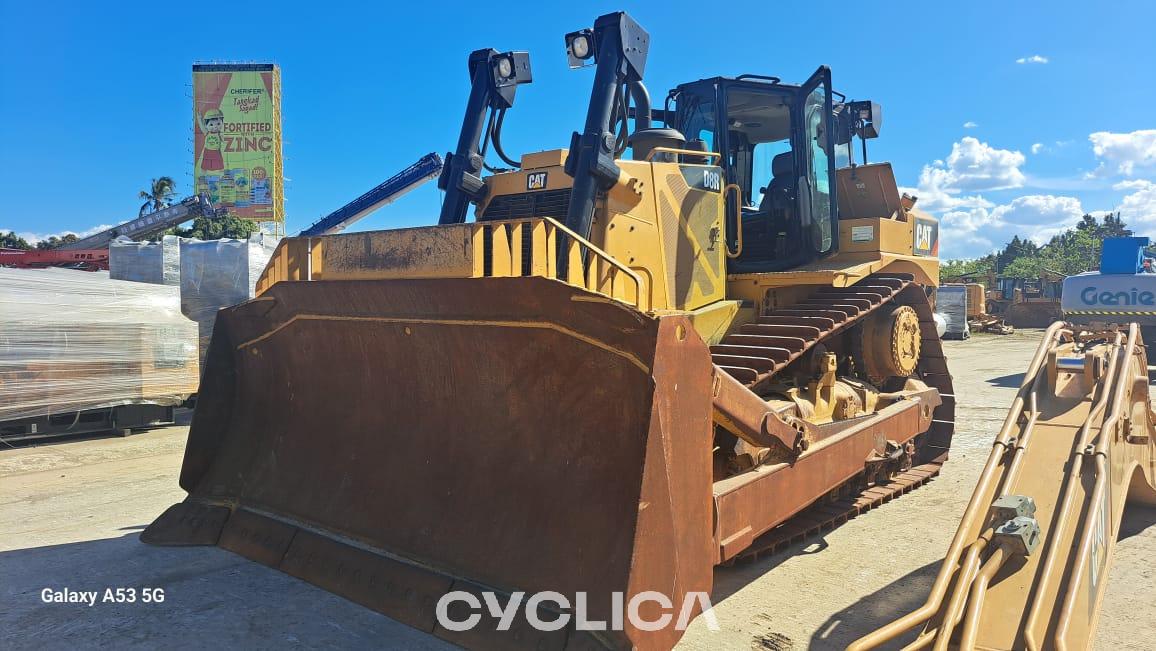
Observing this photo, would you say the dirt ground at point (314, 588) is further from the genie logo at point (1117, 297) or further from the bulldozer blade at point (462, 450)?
the genie logo at point (1117, 297)

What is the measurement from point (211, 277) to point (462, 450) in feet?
31.3

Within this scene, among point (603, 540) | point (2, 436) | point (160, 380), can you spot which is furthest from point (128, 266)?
point (603, 540)

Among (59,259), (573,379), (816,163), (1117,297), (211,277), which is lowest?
(573,379)

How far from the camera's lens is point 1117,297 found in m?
16.0

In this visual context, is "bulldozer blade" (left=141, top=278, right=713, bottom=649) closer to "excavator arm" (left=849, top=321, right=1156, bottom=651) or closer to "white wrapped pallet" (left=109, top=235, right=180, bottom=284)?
"excavator arm" (left=849, top=321, right=1156, bottom=651)

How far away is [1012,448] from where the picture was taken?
157 inches

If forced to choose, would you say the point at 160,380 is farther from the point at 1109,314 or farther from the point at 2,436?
the point at 1109,314

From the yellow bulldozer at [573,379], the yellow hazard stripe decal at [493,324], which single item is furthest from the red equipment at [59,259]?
the yellow hazard stripe decal at [493,324]

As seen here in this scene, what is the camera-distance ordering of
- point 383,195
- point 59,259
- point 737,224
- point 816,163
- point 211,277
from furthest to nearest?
point 383,195 < point 59,259 < point 211,277 < point 816,163 < point 737,224

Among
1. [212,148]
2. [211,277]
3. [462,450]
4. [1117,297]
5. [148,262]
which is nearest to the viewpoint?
[462,450]

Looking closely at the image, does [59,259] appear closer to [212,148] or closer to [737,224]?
[737,224]

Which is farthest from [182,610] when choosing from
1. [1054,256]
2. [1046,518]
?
[1054,256]

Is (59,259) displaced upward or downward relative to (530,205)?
upward

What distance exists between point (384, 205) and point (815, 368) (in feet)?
58.9
